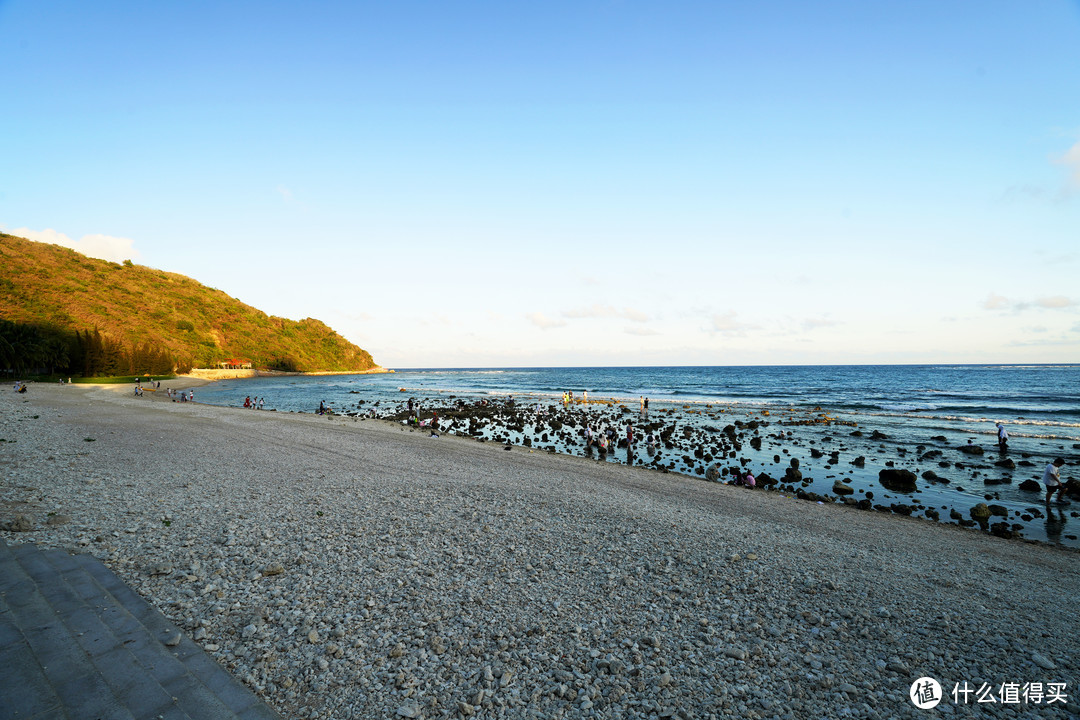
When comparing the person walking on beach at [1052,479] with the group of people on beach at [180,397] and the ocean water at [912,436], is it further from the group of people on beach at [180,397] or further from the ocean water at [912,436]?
the group of people on beach at [180,397]

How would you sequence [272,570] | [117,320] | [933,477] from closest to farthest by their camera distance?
1. [272,570]
2. [933,477]
3. [117,320]

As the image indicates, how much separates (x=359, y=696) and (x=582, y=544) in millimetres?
5797

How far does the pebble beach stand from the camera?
213 inches

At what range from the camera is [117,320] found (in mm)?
108625

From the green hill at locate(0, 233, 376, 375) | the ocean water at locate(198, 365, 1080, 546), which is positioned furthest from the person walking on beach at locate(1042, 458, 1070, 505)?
the green hill at locate(0, 233, 376, 375)

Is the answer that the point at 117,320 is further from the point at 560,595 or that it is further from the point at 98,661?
the point at 560,595

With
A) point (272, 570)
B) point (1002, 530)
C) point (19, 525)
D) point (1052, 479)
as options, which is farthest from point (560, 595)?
point (1052, 479)

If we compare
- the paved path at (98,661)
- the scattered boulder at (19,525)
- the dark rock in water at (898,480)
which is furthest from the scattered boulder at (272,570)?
the dark rock in water at (898,480)

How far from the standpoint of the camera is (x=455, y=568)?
8.51 meters

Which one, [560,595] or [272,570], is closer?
[560,595]

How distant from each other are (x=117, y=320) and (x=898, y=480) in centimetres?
14555

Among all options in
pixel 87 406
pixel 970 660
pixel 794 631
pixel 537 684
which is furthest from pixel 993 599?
pixel 87 406

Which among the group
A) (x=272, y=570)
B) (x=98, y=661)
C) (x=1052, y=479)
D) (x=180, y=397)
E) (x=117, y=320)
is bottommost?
(x=180, y=397)

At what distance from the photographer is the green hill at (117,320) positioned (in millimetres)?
74875
